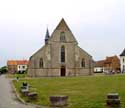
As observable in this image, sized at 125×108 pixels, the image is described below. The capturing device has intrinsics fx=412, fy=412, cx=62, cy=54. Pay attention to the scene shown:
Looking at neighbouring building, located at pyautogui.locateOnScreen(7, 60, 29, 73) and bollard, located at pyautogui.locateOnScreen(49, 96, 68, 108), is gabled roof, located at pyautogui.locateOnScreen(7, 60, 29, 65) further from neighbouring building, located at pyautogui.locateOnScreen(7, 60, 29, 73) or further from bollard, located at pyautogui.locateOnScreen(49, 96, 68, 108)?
bollard, located at pyautogui.locateOnScreen(49, 96, 68, 108)

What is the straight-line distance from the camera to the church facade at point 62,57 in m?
97.4

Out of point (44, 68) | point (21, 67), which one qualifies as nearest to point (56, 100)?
point (44, 68)

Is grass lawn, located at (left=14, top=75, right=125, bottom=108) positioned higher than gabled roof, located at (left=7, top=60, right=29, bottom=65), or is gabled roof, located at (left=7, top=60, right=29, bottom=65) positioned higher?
gabled roof, located at (left=7, top=60, right=29, bottom=65)

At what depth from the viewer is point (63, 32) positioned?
100000mm

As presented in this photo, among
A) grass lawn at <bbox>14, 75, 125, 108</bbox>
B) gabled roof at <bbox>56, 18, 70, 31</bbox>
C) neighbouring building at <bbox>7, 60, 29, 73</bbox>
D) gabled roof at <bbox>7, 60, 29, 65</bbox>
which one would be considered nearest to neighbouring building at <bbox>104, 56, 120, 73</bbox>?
neighbouring building at <bbox>7, 60, 29, 73</bbox>

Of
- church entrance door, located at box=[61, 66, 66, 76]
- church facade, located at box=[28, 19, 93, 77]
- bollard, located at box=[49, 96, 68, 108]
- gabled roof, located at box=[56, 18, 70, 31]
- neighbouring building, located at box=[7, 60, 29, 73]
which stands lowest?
bollard, located at box=[49, 96, 68, 108]

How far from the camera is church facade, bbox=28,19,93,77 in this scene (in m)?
97.4

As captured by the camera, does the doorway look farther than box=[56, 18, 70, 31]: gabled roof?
No

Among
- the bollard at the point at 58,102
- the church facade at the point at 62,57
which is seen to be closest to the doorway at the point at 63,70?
the church facade at the point at 62,57

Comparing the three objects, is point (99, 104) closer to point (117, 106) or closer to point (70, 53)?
point (117, 106)

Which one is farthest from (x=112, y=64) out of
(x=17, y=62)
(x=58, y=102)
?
(x=58, y=102)

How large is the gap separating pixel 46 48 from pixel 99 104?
256ft

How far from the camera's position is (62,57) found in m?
98.9

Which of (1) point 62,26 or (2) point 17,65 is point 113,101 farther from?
(2) point 17,65
